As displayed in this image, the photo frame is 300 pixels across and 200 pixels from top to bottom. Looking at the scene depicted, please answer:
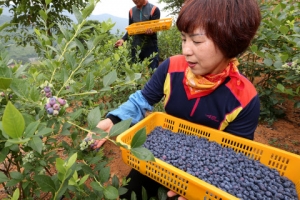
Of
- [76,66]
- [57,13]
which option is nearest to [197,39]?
[76,66]

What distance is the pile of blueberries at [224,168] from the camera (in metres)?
1.01

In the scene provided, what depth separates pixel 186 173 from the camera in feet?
3.03

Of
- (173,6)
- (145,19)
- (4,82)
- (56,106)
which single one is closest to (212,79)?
(56,106)

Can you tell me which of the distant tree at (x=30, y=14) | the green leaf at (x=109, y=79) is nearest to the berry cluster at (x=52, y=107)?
the green leaf at (x=109, y=79)

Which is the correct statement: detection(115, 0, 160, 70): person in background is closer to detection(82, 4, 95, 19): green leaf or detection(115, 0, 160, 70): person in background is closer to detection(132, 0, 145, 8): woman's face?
detection(132, 0, 145, 8): woman's face

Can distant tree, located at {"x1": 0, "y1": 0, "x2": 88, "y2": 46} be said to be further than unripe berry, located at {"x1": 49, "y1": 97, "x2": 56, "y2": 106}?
Yes

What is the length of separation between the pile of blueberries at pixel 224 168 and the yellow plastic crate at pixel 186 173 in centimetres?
5

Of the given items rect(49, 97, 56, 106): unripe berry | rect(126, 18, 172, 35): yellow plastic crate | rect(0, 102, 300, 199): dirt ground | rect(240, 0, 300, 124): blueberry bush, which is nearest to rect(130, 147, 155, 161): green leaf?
rect(49, 97, 56, 106): unripe berry

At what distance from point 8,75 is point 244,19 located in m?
1.01

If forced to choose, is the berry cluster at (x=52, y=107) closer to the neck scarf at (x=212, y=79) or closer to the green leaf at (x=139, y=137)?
the green leaf at (x=139, y=137)

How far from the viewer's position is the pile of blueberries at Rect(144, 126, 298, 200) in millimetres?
1006

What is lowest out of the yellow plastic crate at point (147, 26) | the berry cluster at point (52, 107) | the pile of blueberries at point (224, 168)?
the pile of blueberries at point (224, 168)

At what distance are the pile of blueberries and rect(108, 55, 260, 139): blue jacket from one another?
17 centimetres

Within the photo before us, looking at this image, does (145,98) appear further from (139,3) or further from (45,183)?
(139,3)
